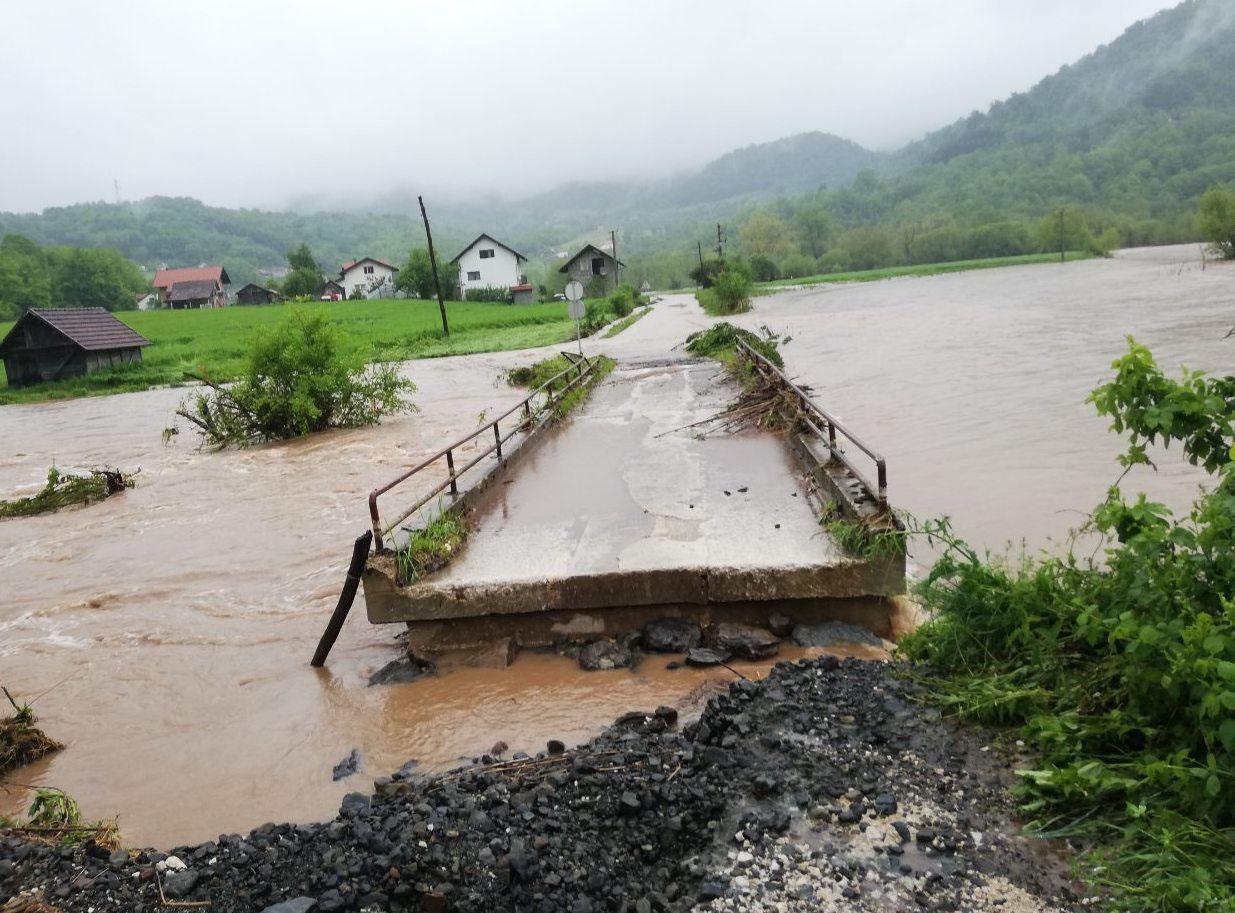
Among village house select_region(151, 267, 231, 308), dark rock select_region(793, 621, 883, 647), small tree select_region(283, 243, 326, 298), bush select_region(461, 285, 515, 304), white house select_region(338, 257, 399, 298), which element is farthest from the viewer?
white house select_region(338, 257, 399, 298)

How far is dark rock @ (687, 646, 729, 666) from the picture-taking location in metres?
5.54

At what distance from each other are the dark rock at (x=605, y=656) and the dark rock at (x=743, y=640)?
58 centimetres

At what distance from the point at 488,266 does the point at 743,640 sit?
259ft

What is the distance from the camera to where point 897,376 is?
20188 mm

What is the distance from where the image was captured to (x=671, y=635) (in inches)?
230

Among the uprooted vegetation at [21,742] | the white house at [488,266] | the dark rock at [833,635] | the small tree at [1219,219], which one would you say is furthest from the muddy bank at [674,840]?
the white house at [488,266]

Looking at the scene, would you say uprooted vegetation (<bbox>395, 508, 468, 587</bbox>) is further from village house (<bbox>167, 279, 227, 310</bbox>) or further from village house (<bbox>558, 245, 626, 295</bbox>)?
village house (<bbox>167, 279, 227, 310</bbox>)

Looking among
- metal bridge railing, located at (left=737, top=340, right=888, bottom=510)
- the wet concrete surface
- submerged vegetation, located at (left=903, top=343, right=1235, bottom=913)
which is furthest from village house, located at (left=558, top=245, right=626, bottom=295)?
submerged vegetation, located at (left=903, top=343, right=1235, bottom=913)

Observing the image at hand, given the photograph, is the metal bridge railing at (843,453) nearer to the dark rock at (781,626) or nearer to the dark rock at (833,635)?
the dark rock at (833,635)

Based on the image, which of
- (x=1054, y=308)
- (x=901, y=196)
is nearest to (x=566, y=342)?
(x=1054, y=308)

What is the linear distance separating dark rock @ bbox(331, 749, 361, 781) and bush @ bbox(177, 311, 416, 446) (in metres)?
14.6

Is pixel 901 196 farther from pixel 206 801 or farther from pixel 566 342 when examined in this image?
pixel 206 801

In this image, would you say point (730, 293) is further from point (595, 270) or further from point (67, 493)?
point (67, 493)

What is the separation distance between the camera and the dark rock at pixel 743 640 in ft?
18.4
